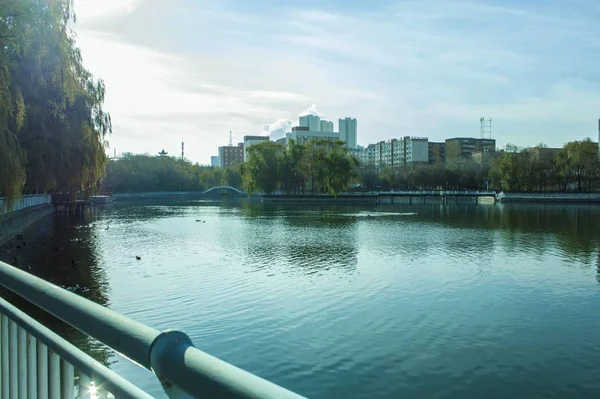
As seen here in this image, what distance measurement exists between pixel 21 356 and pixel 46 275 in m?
19.3

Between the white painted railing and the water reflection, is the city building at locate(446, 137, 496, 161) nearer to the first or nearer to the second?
the water reflection

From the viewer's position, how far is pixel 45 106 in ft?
65.0

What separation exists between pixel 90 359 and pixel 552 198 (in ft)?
306

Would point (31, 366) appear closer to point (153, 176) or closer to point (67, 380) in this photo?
point (67, 380)

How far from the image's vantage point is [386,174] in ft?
375

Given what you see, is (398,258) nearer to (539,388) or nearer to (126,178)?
(539,388)

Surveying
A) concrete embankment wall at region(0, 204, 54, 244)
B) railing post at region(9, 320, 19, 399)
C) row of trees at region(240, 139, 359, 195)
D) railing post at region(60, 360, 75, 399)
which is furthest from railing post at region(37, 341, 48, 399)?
row of trees at region(240, 139, 359, 195)

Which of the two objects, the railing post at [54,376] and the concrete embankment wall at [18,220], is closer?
the railing post at [54,376]

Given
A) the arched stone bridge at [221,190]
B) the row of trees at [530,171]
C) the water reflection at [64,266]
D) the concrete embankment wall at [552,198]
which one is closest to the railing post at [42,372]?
the water reflection at [64,266]

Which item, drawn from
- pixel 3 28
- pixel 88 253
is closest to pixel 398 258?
pixel 88 253

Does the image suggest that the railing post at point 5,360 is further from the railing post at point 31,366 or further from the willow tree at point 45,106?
the willow tree at point 45,106

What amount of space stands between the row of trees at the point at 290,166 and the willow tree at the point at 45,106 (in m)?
61.1

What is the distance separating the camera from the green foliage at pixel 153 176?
99.6m

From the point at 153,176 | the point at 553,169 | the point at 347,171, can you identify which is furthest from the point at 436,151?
the point at 153,176
